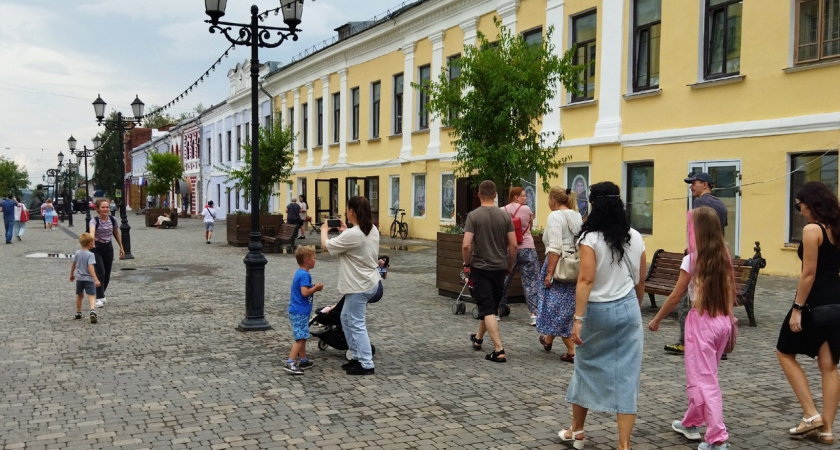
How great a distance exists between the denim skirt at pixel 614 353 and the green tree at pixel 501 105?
26.1 feet

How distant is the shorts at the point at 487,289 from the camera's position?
25.6 ft

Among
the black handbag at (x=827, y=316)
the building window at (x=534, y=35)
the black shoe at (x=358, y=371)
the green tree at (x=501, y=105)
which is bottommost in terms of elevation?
the black shoe at (x=358, y=371)

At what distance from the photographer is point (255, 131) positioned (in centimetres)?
970

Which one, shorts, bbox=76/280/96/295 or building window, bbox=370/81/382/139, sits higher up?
building window, bbox=370/81/382/139

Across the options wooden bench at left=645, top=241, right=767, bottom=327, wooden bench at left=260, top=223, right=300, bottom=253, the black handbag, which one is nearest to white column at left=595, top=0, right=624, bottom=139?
wooden bench at left=645, top=241, right=767, bottom=327

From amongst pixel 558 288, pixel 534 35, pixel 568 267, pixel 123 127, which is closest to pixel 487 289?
pixel 558 288

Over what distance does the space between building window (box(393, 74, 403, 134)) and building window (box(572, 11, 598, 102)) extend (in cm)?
1049

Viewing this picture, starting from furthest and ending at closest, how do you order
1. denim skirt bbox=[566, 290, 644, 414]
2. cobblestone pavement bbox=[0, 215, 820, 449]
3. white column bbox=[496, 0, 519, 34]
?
white column bbox=[496, 0, 519, 34] < cobblestone pavement bbox=[0, 215, 820, 449] < denim skirt bbox=[566, 290, 644, 414]

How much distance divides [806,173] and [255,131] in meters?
9.99

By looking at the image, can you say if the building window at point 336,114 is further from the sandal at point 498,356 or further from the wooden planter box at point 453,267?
the sandal at point 498,356

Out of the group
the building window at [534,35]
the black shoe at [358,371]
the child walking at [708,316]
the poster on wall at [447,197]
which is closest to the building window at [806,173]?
the building window at [534,35]

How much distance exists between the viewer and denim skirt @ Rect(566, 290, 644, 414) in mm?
4637

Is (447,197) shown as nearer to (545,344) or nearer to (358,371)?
(545,344)

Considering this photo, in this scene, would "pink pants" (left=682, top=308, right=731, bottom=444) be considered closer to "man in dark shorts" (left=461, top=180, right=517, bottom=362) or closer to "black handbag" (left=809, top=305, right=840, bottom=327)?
"black handbag" (left=809, top=305, right=840, bottom=327)
